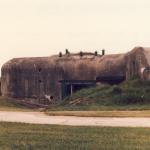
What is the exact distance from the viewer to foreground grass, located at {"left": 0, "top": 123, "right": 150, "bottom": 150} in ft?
44.7

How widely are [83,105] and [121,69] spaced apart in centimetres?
1518

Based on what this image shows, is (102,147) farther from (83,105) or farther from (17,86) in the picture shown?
(17,86)

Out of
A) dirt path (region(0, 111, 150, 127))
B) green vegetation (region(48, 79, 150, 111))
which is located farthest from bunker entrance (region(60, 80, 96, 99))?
dirt path (region(0, 111, 150, 127))

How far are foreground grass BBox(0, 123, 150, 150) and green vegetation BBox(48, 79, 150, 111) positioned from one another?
17.6 meters

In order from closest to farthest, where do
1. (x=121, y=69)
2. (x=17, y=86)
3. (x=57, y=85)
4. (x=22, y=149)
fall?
1. (x=22, y=149)
2. (x=121, y=69)
3. (x=57, y=85)
4. (x=17, y=86)

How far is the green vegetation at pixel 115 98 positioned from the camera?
123 ft

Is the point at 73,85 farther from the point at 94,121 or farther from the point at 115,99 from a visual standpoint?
the point at 94,121

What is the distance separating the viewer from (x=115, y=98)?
1549 inches

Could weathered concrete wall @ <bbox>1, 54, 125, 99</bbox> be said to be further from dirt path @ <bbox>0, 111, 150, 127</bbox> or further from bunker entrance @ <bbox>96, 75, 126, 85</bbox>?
dirt path @ <bbox>0, 111, 150, 127</bbox>

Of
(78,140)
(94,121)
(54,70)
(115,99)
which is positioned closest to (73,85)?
(54,70)

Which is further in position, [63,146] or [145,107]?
[145,107]

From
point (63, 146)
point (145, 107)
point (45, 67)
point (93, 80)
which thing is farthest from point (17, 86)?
point (63, 146)

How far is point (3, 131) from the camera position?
18.3 meters

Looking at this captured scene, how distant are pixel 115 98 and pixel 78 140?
24.4m
